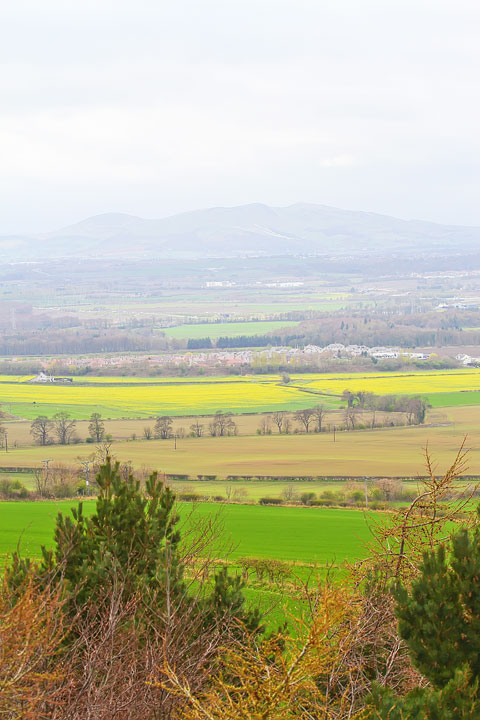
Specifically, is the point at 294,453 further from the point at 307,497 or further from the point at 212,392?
the point at 212,392

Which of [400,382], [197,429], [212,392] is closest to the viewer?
[197,429]

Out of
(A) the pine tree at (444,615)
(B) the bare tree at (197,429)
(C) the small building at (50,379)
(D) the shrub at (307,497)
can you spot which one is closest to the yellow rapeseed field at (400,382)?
(B) the bare tree at (197,429)

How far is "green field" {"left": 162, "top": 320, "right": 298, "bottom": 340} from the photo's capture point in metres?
115

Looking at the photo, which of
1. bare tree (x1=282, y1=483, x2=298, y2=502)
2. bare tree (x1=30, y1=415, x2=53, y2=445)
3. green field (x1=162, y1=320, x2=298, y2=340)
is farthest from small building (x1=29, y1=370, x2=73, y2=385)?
bare tree (x1=282, y1=483, x2=298, y2=502)

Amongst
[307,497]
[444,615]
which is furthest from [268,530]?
[444,615]

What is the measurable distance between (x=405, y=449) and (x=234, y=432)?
34.1 ft

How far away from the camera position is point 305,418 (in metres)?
49.4

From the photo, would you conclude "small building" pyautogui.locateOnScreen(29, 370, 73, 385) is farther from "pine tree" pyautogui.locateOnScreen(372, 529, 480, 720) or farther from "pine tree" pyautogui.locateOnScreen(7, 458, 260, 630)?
"pine tree" pyautogui.locateOnScreen(372, 529, 480, 720)

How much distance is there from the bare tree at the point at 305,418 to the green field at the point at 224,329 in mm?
60324

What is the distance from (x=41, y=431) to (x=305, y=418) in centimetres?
1424

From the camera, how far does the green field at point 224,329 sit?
4520 inches

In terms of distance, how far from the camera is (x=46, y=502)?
3209 centimetres

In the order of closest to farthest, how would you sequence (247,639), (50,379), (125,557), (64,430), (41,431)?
(247,639) < (125,557) < (64,430) < (41,431) < (50,379)

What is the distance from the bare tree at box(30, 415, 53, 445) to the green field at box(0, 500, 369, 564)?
13.7 meters
